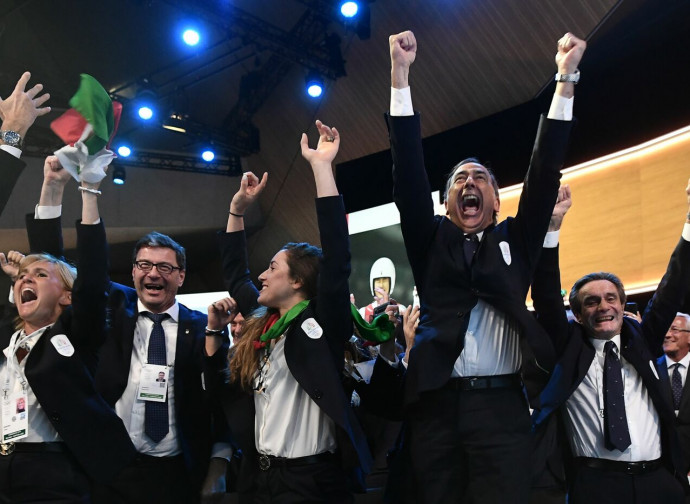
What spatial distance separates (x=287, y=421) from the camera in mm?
2211

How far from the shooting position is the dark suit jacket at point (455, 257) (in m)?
1.98

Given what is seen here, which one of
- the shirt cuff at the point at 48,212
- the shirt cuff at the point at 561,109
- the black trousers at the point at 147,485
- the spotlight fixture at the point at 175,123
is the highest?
the spotlight fixture at the point at 175,123

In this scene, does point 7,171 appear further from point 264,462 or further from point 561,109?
point 561,109

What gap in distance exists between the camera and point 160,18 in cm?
993

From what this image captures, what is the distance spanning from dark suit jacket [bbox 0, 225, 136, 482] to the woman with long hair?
43 centimetres

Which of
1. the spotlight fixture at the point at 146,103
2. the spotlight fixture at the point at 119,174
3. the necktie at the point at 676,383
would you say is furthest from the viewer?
the spotlight fixture at the point at 119,174

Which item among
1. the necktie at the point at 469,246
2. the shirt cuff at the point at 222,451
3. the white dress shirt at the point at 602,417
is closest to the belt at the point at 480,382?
the necktie at the point at 469,246

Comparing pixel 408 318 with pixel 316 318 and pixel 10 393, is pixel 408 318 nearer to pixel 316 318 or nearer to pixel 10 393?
pixel 316 318

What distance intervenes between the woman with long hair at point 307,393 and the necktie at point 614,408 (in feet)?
3.44

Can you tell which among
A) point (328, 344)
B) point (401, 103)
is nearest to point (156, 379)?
point (328, 344)

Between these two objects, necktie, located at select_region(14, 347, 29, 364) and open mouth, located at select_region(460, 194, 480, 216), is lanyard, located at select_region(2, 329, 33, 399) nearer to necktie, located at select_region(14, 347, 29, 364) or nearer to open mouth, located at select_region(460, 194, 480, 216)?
necktie, located at select_region(14, 347, 29, 364)

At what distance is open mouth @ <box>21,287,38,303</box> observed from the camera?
2.51 metres

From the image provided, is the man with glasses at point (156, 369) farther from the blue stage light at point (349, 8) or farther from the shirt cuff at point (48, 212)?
the blue stage light at point (349, 8)

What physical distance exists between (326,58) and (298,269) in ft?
23.4
